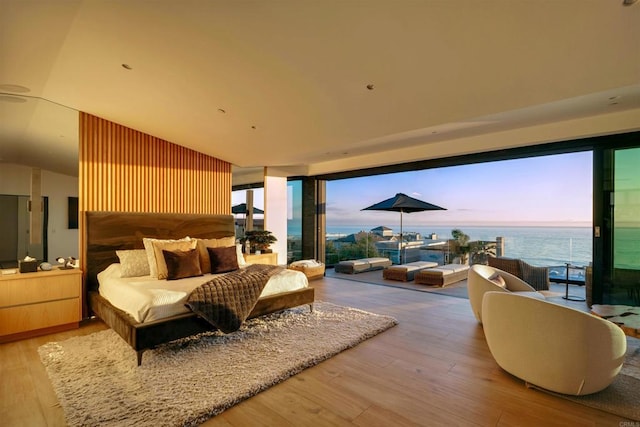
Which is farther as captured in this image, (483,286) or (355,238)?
(355,238)

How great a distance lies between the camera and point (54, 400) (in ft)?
7.44

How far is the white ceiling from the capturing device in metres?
2.25

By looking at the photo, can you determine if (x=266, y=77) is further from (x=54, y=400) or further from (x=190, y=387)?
(x=54, y=400)

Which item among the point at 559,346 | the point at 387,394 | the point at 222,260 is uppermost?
the point at 222,260

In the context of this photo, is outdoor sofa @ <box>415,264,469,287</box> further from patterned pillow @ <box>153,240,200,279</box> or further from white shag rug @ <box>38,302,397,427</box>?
patterned pillow @ <box>153,240,200,279</box>

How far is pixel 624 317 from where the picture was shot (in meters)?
2.75

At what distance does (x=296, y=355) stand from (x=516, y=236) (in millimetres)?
6119

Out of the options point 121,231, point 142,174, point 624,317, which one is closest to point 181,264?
point 121,231

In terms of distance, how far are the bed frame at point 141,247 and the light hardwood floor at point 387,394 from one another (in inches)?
25.6

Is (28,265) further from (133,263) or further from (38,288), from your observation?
(133,263)

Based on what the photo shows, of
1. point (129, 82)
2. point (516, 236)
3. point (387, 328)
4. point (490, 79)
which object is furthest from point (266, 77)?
point (516, 236)

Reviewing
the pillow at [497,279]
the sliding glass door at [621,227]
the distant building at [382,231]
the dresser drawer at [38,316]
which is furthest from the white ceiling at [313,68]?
the distant building at [382,231]

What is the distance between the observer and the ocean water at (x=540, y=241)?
5676 millimetres

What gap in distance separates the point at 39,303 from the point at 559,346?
5.28 m
